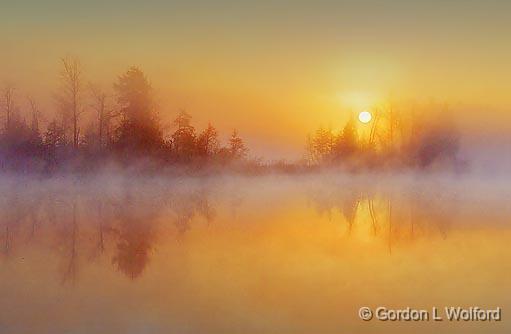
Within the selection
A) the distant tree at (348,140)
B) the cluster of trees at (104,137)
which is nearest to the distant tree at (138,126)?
the cluster of trees at (104,137)

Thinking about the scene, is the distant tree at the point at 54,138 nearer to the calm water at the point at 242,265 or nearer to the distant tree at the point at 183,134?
the calm water at the point at 242,265

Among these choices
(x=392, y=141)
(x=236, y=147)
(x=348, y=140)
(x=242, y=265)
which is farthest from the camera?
(x=392, y=141)

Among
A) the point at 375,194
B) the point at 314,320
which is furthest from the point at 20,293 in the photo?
the point at 375,194

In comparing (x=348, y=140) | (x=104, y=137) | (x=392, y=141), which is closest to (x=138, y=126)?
(x=104, y=137)

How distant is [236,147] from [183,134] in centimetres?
122

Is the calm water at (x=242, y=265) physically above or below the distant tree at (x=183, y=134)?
below

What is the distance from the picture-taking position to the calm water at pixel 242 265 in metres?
3.58

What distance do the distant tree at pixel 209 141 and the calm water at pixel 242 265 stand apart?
203 cm

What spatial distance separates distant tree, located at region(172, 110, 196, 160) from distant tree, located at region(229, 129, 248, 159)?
0.84 meters

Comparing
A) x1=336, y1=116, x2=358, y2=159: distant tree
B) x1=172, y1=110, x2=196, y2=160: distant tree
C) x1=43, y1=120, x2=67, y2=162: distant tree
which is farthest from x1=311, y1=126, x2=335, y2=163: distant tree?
x1=43, y1=120, x2=67, y2=162: distant tree

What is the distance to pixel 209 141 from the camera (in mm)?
11625

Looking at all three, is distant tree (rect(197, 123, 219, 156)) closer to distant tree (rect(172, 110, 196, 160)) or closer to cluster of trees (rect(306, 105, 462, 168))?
distant tree (rect(172, 110, 196, 160))

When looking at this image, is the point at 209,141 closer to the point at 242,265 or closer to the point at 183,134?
the point at 183,134

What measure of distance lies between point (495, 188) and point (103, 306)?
1266cm
